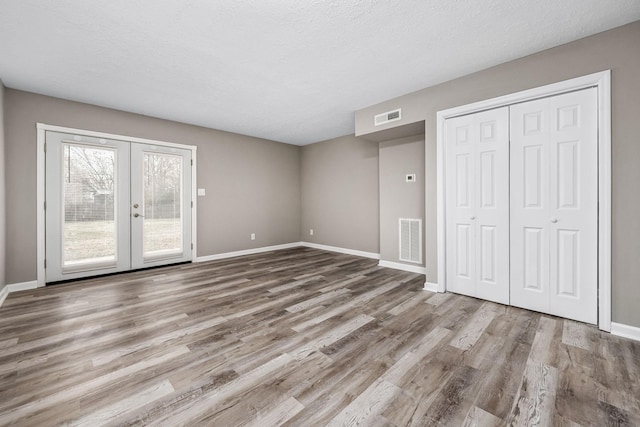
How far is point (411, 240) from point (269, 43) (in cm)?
359

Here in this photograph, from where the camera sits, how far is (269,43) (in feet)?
8.34

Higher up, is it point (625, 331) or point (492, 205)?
point (492, 205)

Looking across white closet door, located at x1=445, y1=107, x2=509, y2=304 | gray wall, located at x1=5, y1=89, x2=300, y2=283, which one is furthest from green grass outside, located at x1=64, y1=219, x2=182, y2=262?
white closet door, located at x1=445, y1=107, x2=509, y2=304

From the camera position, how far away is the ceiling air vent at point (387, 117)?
3.86 metres

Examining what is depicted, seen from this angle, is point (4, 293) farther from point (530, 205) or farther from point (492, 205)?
point (530, 205)

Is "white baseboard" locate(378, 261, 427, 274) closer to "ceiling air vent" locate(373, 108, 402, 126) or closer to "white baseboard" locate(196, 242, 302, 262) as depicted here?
"ceiling air vent" locate(373, 108, 402, 126)

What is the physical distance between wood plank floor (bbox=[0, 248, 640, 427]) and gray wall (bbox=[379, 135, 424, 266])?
1.60m

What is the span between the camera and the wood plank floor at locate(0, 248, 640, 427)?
4.89 ft

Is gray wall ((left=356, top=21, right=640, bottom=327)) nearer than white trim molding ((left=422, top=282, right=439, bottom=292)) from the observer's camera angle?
Yes

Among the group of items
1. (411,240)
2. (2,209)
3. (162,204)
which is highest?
(162,204)

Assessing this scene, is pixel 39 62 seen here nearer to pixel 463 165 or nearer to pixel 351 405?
pixel 351 405

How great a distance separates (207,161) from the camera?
17.9ft

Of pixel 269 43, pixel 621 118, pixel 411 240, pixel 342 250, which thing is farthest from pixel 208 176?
pixel 621 118

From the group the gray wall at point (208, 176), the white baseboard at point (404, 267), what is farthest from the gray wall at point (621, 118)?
the gray wall at point (208, 176)
